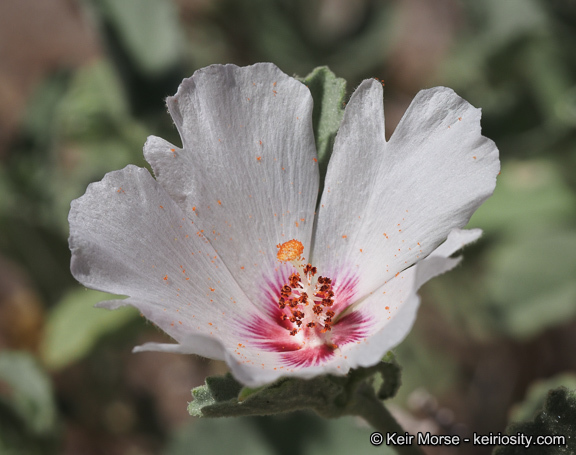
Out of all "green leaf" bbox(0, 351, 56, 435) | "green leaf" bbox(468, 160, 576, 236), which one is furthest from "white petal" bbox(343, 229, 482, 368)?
"green leaf" bbox(468, 160, 576, 236)

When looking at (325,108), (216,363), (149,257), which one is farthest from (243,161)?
(216,363)

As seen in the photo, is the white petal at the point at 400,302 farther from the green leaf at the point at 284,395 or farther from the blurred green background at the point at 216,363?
the blurred green background at the point at 216,363

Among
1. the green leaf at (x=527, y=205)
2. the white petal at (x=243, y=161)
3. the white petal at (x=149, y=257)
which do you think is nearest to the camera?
the white petal at (x=149, y=257)

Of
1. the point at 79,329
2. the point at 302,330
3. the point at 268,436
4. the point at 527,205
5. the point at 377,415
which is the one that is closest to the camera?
the point at 377,415

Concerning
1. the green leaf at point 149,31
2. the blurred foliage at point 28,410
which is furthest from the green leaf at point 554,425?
the green leaf at point 149,31

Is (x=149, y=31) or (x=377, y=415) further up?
(x=149, y=31)

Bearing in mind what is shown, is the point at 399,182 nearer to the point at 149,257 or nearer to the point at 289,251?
the point at 289,251

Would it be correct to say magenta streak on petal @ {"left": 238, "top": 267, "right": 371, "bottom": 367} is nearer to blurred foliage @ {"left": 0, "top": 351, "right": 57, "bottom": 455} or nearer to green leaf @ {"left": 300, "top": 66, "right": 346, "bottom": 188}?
green leaf @ {"left": 300, "top": 66, "right": 346, "bottom": 188}
